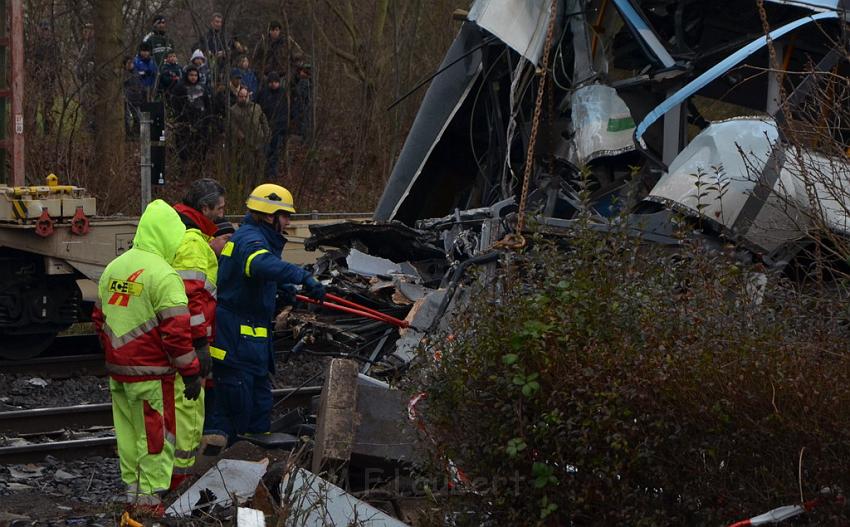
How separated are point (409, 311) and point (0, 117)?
21.0 feet

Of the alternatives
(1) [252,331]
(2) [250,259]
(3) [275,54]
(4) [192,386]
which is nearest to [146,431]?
(4) [192,386]

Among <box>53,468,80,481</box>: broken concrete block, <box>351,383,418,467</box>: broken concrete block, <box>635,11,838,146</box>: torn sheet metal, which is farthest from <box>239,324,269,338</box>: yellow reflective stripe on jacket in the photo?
<box>635,11,838,146</box>: torn sheet metal

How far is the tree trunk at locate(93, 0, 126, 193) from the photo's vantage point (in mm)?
15648

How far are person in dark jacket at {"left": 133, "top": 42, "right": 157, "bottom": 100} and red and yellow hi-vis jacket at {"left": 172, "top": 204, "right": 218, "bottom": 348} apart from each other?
9.36 meters

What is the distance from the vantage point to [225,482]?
20.6 ft

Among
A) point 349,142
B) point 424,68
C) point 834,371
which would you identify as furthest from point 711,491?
point 424,68

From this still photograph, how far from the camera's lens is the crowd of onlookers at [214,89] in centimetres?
1582

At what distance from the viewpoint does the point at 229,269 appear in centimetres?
705

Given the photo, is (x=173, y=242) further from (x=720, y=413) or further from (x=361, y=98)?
(x=361, y=98)

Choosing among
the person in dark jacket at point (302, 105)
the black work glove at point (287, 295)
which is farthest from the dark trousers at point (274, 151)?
the black work glove at point (287, 295)

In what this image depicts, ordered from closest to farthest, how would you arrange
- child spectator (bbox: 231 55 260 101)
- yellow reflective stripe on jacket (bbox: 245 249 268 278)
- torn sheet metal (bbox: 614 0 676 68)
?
yellow reflective stripe on jacket (bbox: 245 249 268 278) → torn sheet metal (bbox: 614 0 676 68) → child spectator (bbox: 231 55 260 101)

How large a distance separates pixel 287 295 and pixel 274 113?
882 centimetres

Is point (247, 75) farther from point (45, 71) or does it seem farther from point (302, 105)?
point (45, 71)

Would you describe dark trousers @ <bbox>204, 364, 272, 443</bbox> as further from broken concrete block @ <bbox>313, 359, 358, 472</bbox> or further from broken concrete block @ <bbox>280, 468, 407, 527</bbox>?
broken concrete block @ <bbox>280, 468, 407, 527</bbox>
